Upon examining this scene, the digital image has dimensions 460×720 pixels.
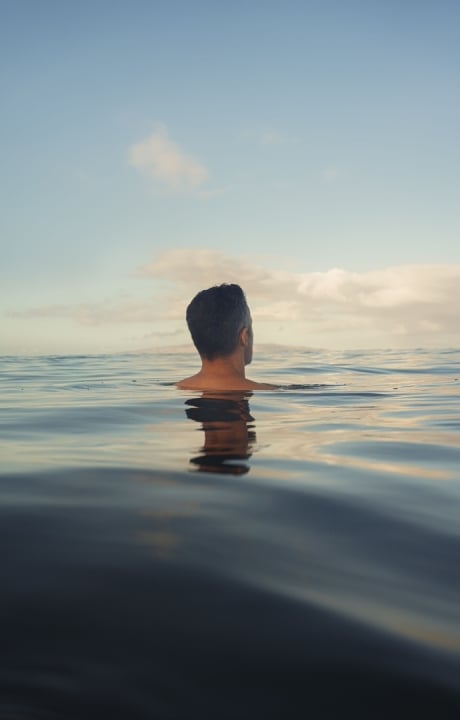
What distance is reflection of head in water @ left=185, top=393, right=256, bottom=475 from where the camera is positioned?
3.14m

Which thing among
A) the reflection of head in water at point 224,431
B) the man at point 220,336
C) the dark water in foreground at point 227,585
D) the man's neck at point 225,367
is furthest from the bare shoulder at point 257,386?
the dark water in foreground at point 227,585

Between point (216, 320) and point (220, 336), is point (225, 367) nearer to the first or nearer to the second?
point (220, 336)

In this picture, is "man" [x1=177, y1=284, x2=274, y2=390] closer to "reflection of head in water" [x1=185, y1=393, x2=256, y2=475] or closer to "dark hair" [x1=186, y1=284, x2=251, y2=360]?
"dark hair" [x1=186, y1=284, x2=251, y2=360]

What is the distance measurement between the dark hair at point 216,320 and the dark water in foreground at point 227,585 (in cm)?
378

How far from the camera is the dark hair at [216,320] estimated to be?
7258 mm

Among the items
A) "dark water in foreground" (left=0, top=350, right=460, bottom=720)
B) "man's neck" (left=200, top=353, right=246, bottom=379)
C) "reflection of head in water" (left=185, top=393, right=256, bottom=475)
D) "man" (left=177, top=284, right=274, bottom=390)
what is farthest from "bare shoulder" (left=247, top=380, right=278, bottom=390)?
"dark water in foreground" (left=0, top=350, right=460, bottom=720)

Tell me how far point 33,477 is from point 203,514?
1120mm

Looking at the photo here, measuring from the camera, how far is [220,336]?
7.23 m

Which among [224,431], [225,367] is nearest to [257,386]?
[225,367]

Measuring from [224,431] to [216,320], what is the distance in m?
3.05

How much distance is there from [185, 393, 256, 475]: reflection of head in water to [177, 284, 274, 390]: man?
43 cm

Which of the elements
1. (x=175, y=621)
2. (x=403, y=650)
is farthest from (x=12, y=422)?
(x=403, y=650)

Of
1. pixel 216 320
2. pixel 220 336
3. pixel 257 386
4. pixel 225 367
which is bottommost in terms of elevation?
pixel 257 386

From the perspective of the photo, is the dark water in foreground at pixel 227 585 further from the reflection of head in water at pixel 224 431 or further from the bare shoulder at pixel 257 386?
the bare shoulder at pixel 257 386
